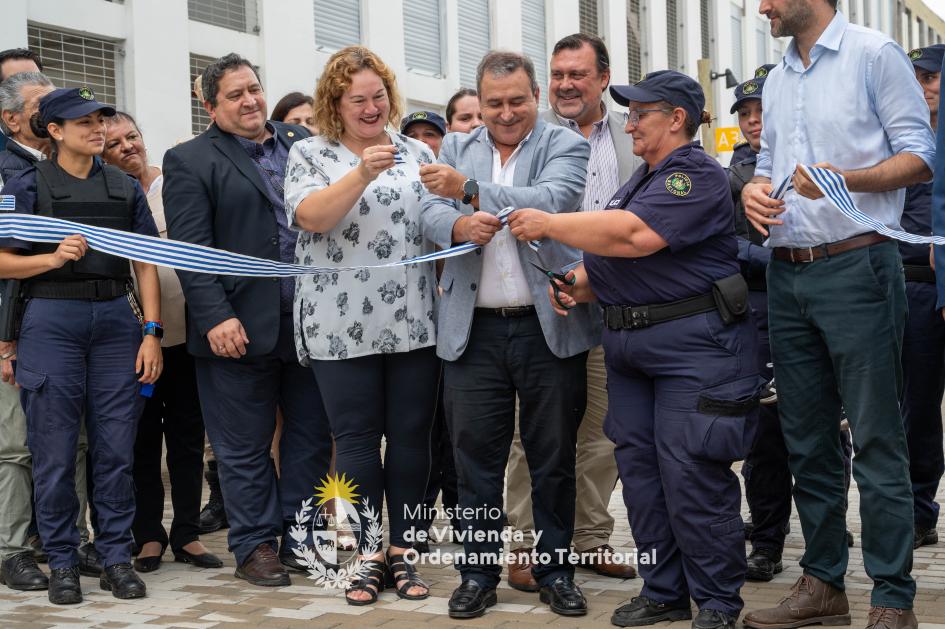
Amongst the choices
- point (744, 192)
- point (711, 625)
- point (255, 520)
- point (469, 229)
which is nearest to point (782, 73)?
point (744, 192)

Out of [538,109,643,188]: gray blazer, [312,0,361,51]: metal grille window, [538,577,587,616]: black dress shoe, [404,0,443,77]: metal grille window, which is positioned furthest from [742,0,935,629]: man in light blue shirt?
[404,0,443,77]: metal grille window

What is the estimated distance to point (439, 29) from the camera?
734 inches

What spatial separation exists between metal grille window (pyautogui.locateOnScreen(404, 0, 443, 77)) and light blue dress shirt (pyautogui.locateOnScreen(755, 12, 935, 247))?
13765 millimetres

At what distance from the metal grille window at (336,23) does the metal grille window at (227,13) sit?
1.12 m

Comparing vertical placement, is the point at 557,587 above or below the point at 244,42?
below

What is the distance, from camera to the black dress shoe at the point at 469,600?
4.82 metres

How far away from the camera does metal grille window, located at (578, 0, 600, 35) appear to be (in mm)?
22953

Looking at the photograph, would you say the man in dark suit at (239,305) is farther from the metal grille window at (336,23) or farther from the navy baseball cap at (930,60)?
the metal grille window at (336,23)

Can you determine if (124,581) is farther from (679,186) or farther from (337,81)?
(679,186)

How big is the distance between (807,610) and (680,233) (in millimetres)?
1493

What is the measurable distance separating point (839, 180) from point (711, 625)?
65.1 inches

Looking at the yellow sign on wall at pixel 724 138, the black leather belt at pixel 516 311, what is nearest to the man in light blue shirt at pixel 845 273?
the black leather belt at pixel 516 311

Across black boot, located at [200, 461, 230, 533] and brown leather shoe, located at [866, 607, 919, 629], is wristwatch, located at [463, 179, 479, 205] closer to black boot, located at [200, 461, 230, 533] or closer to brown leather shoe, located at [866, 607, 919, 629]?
brown leather shoe, located at [866, 607, 919, 629]

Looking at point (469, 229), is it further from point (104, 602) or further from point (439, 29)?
point (439, 29)
